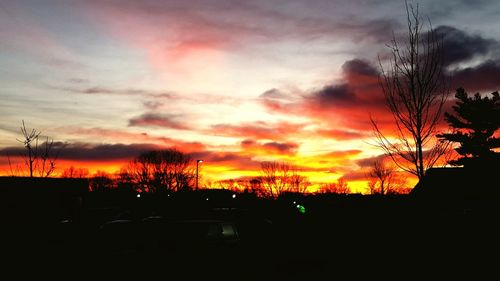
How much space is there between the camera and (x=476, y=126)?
4434 centimetres

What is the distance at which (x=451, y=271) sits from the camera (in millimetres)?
13383

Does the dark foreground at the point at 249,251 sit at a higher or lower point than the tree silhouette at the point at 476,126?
lower

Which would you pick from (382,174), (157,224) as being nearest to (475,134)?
(157,224)

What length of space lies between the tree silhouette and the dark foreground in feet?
85.4

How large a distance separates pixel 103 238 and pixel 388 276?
27.0ft

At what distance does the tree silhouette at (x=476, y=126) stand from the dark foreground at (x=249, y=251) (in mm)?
26028

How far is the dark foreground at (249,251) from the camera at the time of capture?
10.4 metres

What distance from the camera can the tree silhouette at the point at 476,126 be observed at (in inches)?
1697

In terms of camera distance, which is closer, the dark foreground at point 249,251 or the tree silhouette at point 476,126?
the dark foreground at point 249,251

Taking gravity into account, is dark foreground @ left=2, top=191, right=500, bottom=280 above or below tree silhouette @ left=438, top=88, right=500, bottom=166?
below

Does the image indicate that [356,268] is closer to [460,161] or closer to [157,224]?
[157,224]

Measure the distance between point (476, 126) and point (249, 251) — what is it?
135 ft

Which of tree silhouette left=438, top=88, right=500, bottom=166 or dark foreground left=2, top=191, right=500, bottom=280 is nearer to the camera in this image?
dark foreground left=2, top=191, right=500, bottom=280

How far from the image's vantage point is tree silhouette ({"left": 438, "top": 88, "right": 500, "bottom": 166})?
4309 centimetres
